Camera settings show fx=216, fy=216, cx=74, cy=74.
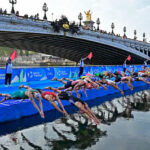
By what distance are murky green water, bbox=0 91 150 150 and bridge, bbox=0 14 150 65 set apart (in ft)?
85.6

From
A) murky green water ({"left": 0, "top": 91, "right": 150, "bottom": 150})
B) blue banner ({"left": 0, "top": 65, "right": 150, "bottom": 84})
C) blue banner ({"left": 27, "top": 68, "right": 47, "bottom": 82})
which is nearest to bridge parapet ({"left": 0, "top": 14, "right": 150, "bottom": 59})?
blue banner ({"left": 0, "top": 65, "right": 150, "bottom": 84})

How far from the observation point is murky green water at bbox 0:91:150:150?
773 centimetres

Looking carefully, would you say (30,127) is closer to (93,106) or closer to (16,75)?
(93,106)

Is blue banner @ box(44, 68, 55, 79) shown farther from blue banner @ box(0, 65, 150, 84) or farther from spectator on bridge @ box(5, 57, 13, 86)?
spectator on bridge @ box(5, 57, 13, 86)

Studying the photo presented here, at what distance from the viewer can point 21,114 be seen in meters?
10.7

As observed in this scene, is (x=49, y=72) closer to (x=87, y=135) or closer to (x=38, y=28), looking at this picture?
(x=87, y=135)

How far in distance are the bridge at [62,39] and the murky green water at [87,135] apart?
26079 mm

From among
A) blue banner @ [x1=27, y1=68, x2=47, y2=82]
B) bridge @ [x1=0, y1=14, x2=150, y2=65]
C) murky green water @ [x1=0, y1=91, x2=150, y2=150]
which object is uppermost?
bridge @ [x1=0, y1=14, x2=150, y2=65]

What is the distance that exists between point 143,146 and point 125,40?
5176 centimetres

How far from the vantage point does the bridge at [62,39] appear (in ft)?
113

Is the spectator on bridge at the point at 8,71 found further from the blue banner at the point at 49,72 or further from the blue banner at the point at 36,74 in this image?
the blue banner at the point at 49,72

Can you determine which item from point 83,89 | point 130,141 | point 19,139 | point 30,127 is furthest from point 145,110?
point 19,139

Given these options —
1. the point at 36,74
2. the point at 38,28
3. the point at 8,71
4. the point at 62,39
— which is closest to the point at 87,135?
the point at 8,71

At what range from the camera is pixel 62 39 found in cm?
4756
